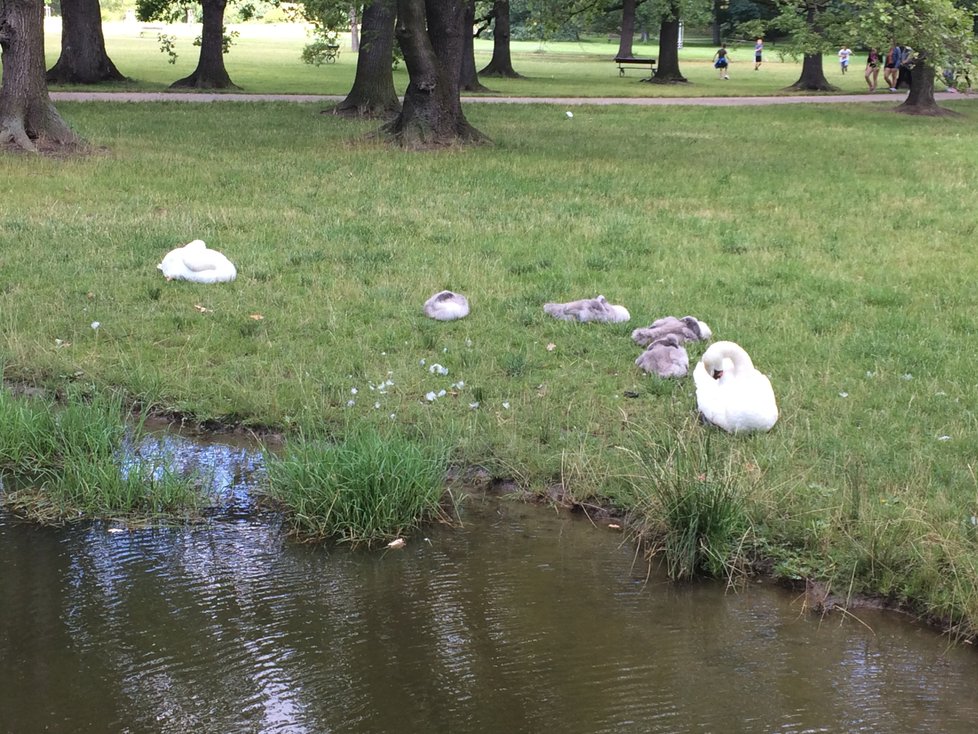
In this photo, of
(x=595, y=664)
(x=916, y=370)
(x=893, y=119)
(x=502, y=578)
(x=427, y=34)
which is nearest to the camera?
(x=595, y=664)

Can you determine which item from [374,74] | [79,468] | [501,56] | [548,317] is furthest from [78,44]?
[79,468]

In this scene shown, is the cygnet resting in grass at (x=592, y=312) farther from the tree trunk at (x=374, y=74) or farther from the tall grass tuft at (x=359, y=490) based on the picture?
the tree trunk at (x=374, y=74)

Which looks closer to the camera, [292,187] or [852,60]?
[292,187]

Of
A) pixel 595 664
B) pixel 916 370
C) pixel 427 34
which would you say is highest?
pixel 427 34

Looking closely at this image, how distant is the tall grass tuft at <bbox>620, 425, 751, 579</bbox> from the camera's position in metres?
4.70

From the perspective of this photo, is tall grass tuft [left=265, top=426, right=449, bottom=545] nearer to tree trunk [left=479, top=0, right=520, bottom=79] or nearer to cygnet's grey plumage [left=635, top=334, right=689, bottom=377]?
cygnet's grey plumage [left=635, top=334, right=689, bottom=377]

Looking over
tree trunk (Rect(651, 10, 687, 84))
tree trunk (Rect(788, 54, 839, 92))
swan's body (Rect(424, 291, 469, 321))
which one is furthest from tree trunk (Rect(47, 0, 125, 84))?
swan's body (Rect(424, 291, 469, 321))

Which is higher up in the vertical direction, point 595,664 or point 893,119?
point 893,119

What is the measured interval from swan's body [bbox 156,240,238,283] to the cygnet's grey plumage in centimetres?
370

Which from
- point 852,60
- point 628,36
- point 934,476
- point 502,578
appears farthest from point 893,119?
point 852,60

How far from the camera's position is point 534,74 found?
4212 centimetres

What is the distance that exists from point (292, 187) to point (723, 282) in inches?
246

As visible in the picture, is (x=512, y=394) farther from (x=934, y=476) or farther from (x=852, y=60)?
(x=852, y=60)

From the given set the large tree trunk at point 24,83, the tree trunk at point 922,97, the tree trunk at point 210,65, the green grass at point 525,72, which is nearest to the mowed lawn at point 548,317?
the large tree trunk at point 24,83
